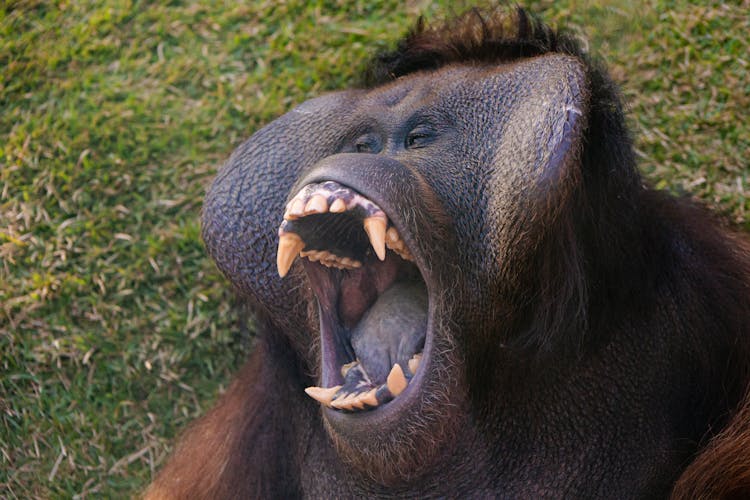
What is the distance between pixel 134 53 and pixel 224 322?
44.2 inches

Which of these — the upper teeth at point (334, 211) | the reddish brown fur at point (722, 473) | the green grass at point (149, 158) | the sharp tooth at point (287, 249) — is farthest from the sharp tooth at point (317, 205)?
the green grass at point (149, 158)

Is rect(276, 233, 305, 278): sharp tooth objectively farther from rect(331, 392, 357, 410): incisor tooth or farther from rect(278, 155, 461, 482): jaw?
rect(331, 392, 357, 410): incisor tooth

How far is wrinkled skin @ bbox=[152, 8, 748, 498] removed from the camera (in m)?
1.87

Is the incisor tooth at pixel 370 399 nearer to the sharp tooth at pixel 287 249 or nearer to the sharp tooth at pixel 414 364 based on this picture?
the sharp tooth at pixel 414 364

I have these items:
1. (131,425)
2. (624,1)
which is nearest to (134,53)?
(131,425)

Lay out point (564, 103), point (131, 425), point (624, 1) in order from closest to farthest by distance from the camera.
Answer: point (564, 103), point (131, 425), point (624, 1)

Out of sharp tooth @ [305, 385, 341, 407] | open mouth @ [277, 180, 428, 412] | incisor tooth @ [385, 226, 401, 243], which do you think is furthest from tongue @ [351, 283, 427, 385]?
incisor tooth @ [385, 226, 401, 243]

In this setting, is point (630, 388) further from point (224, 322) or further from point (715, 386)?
point (224, 322)

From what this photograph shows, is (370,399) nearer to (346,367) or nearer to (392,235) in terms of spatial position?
(346,367)

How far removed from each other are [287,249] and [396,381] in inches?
14.0

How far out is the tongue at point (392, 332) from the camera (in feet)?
6.64

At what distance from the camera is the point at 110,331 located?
315 centimetres

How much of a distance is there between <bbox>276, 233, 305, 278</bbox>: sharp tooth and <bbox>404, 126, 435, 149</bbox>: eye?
345mm

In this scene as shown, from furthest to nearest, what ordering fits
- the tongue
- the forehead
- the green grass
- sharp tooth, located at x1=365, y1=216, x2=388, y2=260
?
the green grass, the tongue, the forehead, sharp tooth, located at x1=365, y1=216, x2=388, y2=260
